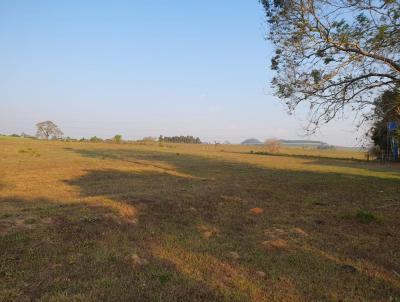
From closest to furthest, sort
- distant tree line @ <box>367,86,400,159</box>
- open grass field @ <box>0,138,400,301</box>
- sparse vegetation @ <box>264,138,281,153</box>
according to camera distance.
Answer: open grass field @ <box>0,138,400,301</box> < distant tree line @ <box>367,86,400,159</box> < sparse vegetation @ <box>264,138,281,153</box>

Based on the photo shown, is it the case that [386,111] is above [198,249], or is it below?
above

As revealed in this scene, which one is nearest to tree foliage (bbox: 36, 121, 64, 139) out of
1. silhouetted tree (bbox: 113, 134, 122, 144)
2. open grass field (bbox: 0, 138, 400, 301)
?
silhouetted tree (bbox: 113, 134, 122, 144)

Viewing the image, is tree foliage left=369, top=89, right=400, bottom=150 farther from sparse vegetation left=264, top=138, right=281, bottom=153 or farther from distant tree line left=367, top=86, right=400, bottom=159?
sparse vegetation left=264, top=138, right=281, bottom=153

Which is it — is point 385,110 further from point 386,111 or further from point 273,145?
point 273,145

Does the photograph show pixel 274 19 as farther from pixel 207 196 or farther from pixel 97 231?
pixel 97 231

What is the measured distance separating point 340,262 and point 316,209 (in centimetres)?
536

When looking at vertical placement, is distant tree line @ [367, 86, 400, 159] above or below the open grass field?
above

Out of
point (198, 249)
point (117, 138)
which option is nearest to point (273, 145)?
point (117, 138)

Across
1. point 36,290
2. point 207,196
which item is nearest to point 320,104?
point 207,196

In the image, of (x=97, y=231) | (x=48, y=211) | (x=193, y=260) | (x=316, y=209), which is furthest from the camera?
(x=316, y=209)

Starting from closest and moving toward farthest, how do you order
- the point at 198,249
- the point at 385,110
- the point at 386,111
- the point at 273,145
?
1. the point at 198,249
2. the point at 386,111
3. the point at 385,110
4. the point at 273,145

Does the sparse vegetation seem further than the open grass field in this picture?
Yes

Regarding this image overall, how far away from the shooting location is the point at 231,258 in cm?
742

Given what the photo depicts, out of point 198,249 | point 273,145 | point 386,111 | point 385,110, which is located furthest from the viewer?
point 273,145
